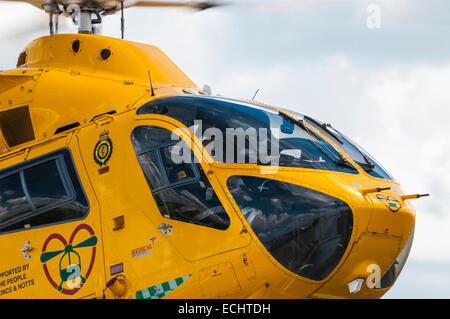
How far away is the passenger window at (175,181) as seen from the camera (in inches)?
314

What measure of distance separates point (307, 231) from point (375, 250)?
0.80 metres

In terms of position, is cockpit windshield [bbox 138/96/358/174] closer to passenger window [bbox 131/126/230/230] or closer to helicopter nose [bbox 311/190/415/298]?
passenger window [bbox 131/126/230/230]

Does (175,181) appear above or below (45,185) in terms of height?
above

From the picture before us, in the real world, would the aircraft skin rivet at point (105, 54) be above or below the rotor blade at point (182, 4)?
below

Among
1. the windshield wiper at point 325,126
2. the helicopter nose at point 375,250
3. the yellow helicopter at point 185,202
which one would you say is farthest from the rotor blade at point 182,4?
the helicopter nose at point 375,250

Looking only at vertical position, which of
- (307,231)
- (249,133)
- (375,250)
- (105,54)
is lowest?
(375,250)

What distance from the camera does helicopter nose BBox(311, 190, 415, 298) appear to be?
7.71 metres

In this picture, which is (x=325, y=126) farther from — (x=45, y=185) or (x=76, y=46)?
(x=76, y=46)

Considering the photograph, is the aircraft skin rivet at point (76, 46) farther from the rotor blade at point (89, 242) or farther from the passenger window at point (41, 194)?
the rotor blade at point (89, 242)

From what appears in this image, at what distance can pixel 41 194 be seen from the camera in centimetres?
912

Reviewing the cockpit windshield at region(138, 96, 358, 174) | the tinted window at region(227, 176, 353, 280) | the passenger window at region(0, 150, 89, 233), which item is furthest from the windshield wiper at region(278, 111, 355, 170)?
the passenger window at region(0, 150, 89, 233)

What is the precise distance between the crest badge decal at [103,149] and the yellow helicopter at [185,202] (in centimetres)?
1

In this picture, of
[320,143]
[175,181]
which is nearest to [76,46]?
[175,181]

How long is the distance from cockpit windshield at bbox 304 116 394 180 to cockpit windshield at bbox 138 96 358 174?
1.04 feet
